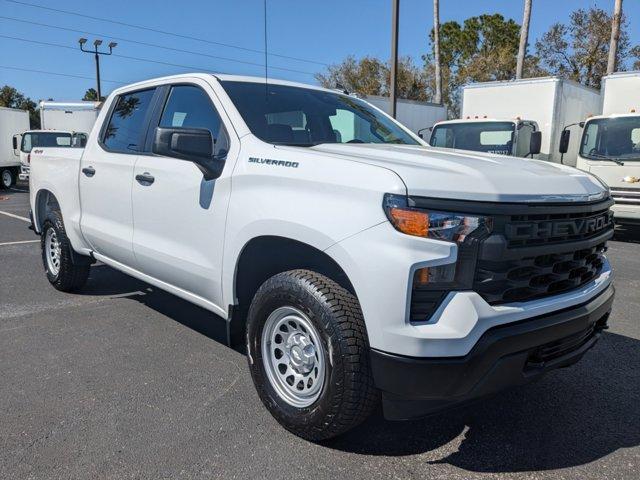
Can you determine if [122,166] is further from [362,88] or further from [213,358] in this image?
[362,88]

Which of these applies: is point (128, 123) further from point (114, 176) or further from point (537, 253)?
point (537, 253)

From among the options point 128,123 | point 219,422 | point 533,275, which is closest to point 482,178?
point 533,275

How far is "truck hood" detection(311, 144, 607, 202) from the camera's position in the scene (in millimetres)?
2381

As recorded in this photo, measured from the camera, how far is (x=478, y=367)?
7.68ft

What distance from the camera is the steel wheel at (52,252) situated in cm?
560

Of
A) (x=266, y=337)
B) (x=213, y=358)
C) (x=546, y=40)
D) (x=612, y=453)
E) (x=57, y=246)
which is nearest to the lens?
(x=612, y=453)

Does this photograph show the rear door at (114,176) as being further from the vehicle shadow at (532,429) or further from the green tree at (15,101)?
the green tree at (15,101)

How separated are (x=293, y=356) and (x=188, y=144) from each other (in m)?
1.30

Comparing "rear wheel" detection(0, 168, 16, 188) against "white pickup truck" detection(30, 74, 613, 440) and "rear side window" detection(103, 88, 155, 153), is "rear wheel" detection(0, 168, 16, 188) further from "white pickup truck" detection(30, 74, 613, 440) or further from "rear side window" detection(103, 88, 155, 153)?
"white pickup truck" detection(30, 74, 613, 440)

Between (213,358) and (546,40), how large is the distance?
34.7 m

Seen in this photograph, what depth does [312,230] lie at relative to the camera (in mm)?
2613

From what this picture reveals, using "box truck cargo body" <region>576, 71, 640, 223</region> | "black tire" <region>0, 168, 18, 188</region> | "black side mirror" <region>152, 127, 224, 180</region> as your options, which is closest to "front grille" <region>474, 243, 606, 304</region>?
"black side mirror" <region>152, 127, 224, 180</region>

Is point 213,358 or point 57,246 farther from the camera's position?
point 57,246

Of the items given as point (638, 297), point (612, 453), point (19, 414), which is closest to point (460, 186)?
point (612, 453)
